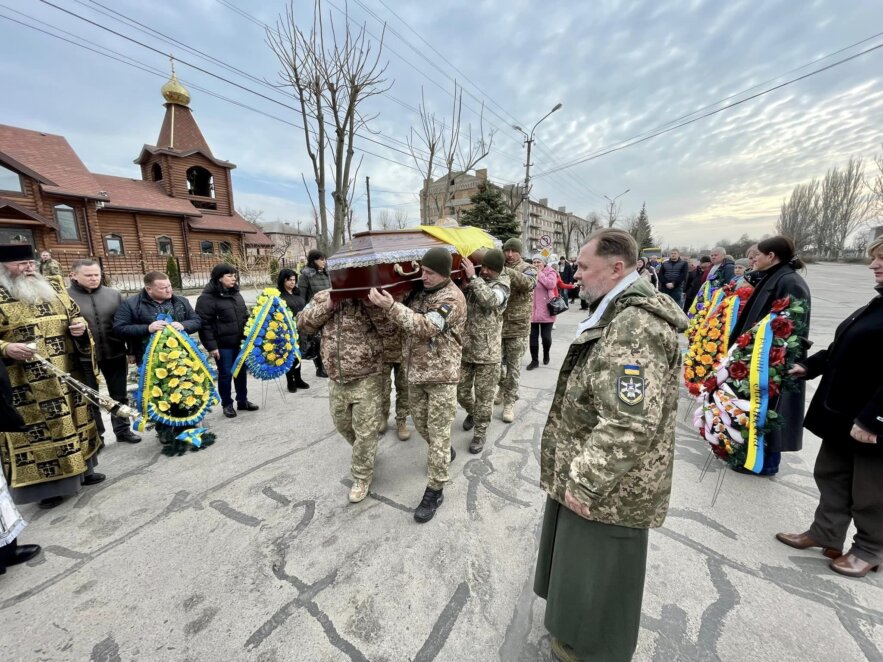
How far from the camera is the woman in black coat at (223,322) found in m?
4.28

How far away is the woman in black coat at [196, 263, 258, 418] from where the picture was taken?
14.0 feet

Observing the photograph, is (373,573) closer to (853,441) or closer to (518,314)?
(853,441)

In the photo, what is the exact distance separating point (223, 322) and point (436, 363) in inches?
120

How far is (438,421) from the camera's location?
9.20ft

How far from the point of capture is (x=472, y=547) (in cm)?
246

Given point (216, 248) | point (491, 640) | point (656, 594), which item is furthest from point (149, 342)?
point (216, 248)

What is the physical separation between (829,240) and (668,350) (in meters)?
69.1

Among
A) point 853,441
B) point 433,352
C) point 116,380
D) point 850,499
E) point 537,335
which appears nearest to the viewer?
point 853,441

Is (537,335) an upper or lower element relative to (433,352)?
lower

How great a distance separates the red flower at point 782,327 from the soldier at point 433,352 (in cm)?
231

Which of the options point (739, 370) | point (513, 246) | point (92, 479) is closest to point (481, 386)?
point (513, 246)

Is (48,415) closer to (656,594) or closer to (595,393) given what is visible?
(595,393)

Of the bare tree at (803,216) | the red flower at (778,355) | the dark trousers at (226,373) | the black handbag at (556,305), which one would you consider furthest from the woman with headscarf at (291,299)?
the bare tree at (803,216)

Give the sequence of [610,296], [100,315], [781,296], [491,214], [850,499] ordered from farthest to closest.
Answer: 1. [491,214]
2. [100,315]
3. [781,296]
4. [850,499]
5. [610,296]
